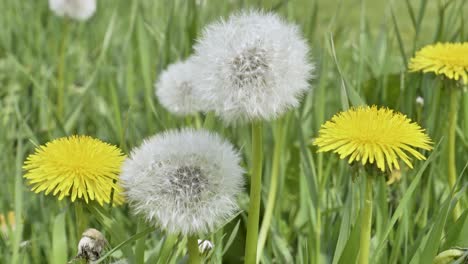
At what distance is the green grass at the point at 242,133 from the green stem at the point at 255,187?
3.0 inches

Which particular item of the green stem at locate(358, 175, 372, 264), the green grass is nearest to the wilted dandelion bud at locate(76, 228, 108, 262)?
the green grass

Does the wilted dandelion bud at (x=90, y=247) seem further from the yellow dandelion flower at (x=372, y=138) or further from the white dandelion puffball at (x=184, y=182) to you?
the yellow dandelion flower at (x=372, y=138)

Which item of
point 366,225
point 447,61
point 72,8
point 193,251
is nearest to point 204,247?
point 193,251

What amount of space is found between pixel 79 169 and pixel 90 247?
0.10 meters

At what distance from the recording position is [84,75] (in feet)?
7.43

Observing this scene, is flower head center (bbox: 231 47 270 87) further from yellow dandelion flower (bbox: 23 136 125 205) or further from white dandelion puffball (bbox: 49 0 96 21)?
white dandelion puffball (bbox: 49 0 96 21)

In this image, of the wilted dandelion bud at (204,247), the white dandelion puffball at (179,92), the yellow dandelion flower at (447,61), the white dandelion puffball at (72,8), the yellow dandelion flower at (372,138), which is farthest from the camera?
the white dandelion puffball at (72,8)

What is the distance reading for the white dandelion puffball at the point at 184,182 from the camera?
0.78 meters

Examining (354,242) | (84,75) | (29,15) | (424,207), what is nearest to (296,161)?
(424,207)

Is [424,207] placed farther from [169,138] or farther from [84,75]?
[84,75]

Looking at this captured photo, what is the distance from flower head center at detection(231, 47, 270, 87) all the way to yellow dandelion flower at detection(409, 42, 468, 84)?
1.37ft

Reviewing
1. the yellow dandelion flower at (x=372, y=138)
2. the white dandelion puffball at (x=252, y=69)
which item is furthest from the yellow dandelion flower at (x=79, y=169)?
the yellow dandelion flower at (x=372, y=138)

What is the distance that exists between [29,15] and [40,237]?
147 centimetres

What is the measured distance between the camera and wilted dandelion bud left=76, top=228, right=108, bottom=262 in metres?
0.78
